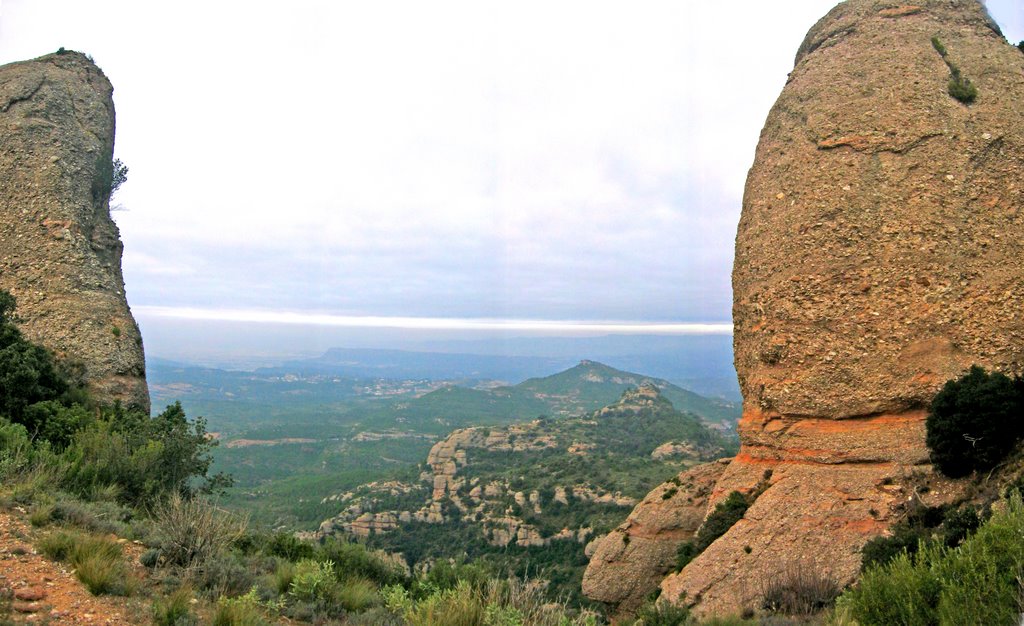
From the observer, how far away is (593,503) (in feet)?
118

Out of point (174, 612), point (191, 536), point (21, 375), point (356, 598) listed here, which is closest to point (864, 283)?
point (356, 598)

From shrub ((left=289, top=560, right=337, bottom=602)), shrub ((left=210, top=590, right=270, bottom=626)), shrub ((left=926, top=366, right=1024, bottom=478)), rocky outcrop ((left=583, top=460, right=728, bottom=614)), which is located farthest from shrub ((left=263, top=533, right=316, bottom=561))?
shrub ((left=926, top=366, right=1024, bottom=478))

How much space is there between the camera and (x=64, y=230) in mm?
16609

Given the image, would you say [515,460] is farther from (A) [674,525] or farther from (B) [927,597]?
(B) [927,597]

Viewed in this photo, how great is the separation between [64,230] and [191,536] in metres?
14.4

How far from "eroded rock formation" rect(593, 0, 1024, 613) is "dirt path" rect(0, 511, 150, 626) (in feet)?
29.9

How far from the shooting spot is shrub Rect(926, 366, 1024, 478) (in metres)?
10.4

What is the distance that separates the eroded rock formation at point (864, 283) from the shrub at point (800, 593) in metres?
0.49

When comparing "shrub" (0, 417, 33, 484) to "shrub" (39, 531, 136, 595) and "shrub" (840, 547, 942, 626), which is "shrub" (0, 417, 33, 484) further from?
"shrub" (840, 547, 942, 626)

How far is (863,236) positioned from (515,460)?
162 feet

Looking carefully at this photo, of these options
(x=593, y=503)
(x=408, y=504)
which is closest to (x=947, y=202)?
(x=593, y=503)

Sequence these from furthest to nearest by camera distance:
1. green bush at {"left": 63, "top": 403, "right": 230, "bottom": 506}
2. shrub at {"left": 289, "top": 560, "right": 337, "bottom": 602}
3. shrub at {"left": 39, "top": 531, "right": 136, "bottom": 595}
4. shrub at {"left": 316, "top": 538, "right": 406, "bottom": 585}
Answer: green bush at {"left": 63, "top": 403, "right": 230, "bottom": 506}, shrub at {"left": 316, "top": 538, "right": 406, "bottom": 585}, shrub at {"left": 289, "top": 560, "right": 337, "bottom": 602}, shrub at {"left": 39, "top": 531, "right": 136, "bottom": 595}

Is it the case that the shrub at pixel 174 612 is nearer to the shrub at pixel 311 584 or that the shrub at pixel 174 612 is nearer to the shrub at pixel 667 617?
the shrub at pixel 311 584

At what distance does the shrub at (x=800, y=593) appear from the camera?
929 centimetres
